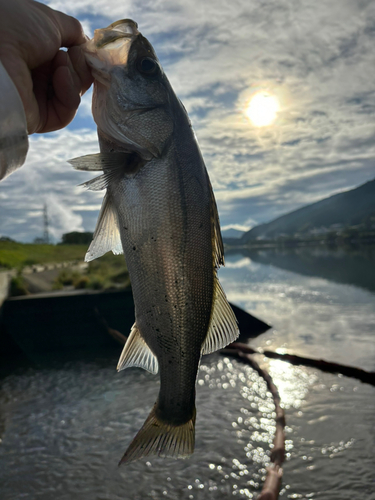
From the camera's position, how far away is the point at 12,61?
208 centimetres

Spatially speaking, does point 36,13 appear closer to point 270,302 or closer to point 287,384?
point 287,384

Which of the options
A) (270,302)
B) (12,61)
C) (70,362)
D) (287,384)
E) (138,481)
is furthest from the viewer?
(270,302)

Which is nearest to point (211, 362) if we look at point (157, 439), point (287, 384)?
point (287, 384)

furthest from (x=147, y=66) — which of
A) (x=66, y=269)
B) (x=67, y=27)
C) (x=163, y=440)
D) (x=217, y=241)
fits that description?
(x=66, y=269)

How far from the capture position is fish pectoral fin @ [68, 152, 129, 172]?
7.15 ft

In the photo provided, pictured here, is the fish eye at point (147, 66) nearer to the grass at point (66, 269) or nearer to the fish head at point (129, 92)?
the fish head at point (129, 92)

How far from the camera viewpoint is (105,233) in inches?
92.1

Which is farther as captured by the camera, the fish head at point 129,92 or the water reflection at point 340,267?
the water reflection at point 340,267

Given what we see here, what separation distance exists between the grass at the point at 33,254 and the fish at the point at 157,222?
3149 cm

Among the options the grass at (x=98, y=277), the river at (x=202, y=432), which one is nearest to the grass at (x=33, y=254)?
the grass at (x=98, y=277)

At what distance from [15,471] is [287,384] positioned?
9.17 metres

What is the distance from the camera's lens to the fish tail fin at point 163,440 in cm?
240

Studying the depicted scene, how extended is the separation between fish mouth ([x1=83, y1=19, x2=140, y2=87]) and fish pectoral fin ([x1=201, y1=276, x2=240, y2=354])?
1.54 meters

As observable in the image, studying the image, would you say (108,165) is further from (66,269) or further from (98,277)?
(66,269)
